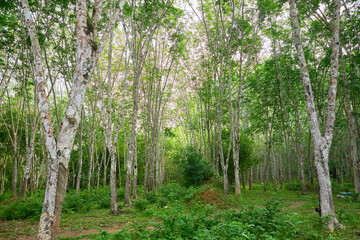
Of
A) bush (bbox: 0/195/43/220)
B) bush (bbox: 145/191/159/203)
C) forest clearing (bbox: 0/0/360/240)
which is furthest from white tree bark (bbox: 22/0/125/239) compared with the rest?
bush (bbox: 145/191/159/203)

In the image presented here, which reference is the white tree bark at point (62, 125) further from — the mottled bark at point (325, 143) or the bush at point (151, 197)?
the bush at point (151, 197)

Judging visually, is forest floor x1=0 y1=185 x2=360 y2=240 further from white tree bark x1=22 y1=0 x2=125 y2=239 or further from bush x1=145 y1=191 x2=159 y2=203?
bush x1=145 y1=191 x2=159 y2=203

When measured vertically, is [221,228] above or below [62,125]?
below

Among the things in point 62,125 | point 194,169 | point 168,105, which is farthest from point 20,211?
point 168,105

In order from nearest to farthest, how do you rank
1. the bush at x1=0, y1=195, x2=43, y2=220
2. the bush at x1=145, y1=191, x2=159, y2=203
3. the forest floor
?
the forest floor < the bush at x1=0, y1=195, x2=43, y2=220 < the bush at x1=145, y1=191, x2=159, y2=203

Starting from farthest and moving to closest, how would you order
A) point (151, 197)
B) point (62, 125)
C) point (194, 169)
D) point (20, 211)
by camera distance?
1. point (194, 169)
2. point (151, 197)
3. point (20, 211)
4. point (62, 125)

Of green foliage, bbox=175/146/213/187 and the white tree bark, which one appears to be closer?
the white tree bark

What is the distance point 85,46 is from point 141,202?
7.25 metres

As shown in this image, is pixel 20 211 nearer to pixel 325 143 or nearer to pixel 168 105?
pixel 325 143

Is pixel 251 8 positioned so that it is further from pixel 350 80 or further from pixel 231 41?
pixel 350 80

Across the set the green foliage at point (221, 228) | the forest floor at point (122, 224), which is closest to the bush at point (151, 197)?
the forest floor at point (122, 224)

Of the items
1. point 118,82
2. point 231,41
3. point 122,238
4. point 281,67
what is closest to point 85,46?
point 122,238

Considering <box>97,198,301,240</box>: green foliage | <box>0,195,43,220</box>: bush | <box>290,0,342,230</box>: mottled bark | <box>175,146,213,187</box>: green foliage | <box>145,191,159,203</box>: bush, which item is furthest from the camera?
<box>175,146,213,187</box>: green foliage

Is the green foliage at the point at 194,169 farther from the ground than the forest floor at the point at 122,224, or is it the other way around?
the green foliage at the point at 194,169
